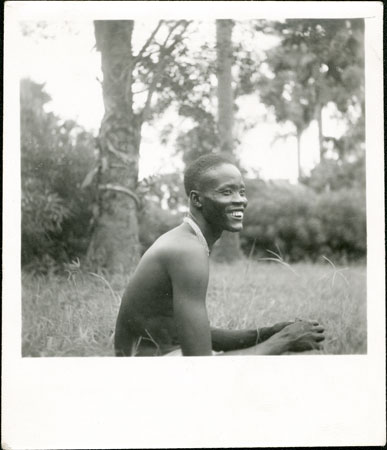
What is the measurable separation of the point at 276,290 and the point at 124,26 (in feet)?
5.91

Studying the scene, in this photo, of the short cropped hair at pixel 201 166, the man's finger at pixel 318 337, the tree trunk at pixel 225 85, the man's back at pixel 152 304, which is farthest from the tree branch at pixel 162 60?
the man's finger at pixel 318 337

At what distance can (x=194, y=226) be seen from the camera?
2.80m

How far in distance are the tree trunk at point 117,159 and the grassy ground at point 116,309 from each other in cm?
19

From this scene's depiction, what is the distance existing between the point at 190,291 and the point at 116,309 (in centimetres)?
A: 60

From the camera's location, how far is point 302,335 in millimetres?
2982

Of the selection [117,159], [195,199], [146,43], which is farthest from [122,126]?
[195,199]

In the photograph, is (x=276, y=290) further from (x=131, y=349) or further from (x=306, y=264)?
(x=131, y=349)

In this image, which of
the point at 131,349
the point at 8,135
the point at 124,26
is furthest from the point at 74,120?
the point at 131,349

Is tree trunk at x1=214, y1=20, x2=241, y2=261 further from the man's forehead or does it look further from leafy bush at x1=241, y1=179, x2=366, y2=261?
the man's forehead

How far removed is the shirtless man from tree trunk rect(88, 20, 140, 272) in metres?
0.55

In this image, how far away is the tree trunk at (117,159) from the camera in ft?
10.7

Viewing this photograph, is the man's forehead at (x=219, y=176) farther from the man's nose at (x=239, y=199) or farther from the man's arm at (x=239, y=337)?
the man's arm at (x=239, y=337)

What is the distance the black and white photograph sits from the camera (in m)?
2.97

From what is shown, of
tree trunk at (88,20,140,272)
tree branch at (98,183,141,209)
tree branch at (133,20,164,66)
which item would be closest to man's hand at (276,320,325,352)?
tree trunk at (88,20,140,272)
